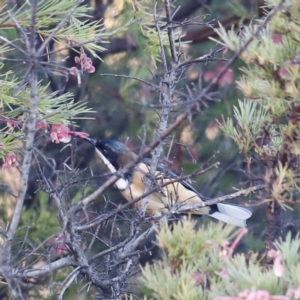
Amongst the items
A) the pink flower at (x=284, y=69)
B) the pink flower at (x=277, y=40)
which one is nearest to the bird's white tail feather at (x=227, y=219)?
the pink flower at (x=277, y=40)

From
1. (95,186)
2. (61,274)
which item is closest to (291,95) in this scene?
(61,274)

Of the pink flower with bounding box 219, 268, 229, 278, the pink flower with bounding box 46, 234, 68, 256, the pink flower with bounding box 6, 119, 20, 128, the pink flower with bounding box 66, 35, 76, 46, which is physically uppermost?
the pink flower with bounding box 66, 35, 76, 46

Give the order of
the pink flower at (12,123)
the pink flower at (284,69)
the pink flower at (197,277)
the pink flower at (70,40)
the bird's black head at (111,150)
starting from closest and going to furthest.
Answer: the pink flower at (197,277)
the pink flower at (284,69)
the pink flower at (12,123)
the pink flower at (70,40)
the bird's black head at (111,150)

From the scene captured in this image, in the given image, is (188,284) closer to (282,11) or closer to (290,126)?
(290,126)

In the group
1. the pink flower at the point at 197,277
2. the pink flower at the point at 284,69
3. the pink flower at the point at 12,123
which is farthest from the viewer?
the pink flower at the point at 12,123

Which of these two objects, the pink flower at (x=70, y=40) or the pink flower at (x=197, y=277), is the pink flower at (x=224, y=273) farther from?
the pink flower at (x=70, y=40)

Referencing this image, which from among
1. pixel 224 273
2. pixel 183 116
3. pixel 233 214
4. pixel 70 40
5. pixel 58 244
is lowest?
pixel 233 214

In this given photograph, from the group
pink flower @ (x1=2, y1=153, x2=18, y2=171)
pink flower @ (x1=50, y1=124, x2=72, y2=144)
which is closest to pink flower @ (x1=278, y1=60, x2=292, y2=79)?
pink flower @ (x1=50, y1=124, x2=72, y2=144)

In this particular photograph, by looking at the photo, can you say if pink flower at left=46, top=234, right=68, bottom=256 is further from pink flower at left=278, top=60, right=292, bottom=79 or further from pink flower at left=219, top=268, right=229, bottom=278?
pink flower at left=278, top=60, right=292, bottom=79

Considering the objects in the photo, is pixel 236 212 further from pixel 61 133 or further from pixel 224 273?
pixel 224 273

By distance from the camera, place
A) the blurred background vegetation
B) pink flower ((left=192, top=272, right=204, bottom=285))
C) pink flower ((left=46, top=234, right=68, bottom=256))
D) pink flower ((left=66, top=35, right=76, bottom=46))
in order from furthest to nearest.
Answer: the blurred background vegetation, pink flower ((left=66, top=35, right=76, bottom=46)), pink flower ((left=46, top=234, right=68, bottom=256)), pink flower ((left=192, top=272, right=204, bottom=285))

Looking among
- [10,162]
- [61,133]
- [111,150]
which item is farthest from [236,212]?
[10,162]

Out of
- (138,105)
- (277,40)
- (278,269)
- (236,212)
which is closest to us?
(278,269)

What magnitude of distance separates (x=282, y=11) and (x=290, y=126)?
0.84 feet
